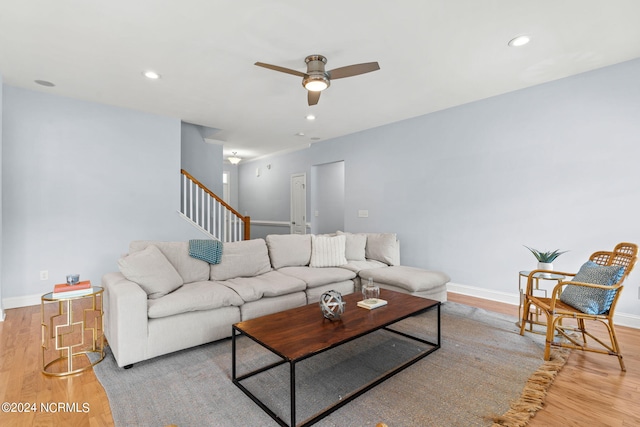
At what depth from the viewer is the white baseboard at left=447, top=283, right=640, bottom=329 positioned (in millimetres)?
3033

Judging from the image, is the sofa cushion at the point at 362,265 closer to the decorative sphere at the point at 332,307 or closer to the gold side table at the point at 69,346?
the decorative sphere at the point at 332,307

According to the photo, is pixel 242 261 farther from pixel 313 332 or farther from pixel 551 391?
pixel 551 391

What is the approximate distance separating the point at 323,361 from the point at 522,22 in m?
3.03

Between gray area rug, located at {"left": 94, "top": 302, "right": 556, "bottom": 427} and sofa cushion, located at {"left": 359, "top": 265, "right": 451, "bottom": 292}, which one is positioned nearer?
gray area rug, located at {"left": 94, "top": 302, "right": 556, "bottom": 427}

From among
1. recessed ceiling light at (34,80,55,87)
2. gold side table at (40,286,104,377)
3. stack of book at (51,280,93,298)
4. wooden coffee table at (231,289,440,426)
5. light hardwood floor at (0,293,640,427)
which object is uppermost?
recessed ceiling light at (34,80,55,87)

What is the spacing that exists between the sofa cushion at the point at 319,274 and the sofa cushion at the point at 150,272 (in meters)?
1.26

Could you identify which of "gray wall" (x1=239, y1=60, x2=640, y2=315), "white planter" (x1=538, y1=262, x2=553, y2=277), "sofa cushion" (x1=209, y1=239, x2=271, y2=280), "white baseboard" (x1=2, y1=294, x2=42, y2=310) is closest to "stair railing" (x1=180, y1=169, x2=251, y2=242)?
"sofa cushion" (x1=209, y1=239, x2=271, y2=280)

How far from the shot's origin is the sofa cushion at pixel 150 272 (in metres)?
2.42

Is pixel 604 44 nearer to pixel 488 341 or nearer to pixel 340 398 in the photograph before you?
pixel 488 341

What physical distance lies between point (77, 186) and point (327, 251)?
3.40 metres

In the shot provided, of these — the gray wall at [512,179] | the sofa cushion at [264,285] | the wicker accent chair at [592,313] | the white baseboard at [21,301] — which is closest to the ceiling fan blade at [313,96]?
the sofa cushion at [264,285]

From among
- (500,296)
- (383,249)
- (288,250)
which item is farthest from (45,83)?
(500,296)

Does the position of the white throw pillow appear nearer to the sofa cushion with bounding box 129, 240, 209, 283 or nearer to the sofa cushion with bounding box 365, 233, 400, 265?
the sofa cushion with bounding box 365, 233, 400, 265

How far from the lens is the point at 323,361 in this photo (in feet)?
7.54
